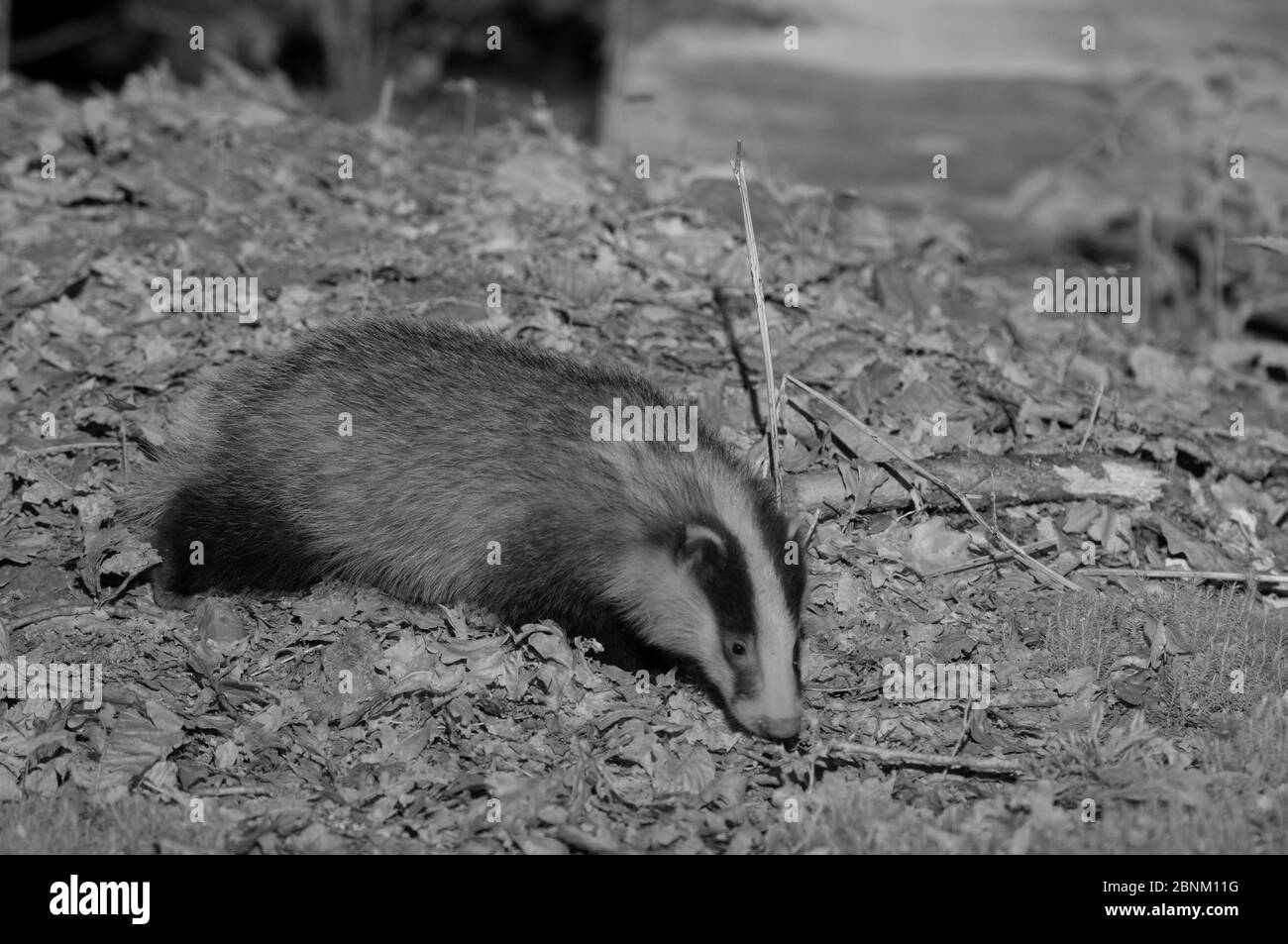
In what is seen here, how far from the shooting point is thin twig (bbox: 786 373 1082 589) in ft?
25.1

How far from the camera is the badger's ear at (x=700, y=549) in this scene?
6.48 meters

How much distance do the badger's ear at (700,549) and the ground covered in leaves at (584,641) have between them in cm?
80

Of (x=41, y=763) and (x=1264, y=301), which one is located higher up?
(x=1264, y=301)

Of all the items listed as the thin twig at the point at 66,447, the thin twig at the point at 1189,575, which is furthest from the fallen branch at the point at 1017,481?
the thin twig at the point at 66,447

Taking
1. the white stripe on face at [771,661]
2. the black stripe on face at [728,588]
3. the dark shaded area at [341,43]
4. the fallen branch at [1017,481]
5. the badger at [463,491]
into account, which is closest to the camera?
the white stripe on face at [771,661]

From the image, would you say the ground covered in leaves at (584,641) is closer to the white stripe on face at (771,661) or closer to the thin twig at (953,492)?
the thin twig at (953,492)

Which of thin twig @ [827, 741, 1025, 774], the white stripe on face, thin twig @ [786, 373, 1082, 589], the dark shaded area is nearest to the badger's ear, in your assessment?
the white stripe on face

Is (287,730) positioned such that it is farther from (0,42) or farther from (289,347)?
(0,42)

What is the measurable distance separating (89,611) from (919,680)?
425 centimetres

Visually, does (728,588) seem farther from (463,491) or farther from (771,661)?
(463,491)

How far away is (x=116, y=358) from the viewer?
866cm

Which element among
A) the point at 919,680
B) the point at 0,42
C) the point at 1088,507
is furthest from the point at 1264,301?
the point at 0,42

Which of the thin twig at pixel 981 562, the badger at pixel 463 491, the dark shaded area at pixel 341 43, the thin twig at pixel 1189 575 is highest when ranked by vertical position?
the dark shaded area at pixel 341 43

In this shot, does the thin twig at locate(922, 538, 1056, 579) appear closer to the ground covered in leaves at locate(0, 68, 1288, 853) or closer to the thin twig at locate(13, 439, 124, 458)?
the ground covered in leaves at locate(0, 68, 1288, 853)
